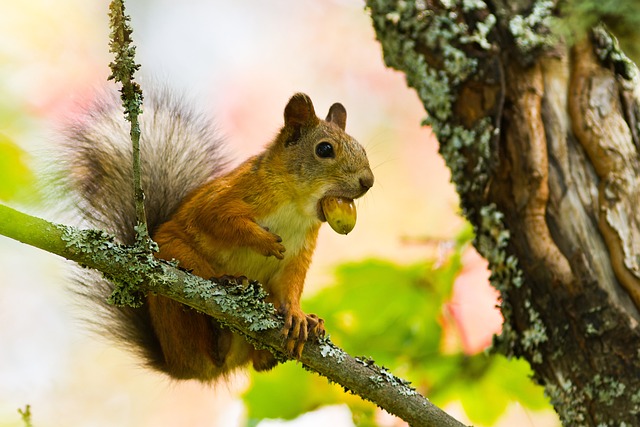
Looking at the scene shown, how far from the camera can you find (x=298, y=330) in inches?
82.1

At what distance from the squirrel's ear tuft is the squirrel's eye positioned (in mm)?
134

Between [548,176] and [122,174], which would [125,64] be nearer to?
[122,174]

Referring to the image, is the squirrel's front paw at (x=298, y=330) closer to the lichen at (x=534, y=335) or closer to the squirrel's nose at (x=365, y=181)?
the squirrel's nose at (x=365, y=181)

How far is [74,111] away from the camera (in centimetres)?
266

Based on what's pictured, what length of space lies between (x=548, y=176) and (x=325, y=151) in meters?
0.70

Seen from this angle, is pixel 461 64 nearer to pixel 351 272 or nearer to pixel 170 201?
pixel 351 272

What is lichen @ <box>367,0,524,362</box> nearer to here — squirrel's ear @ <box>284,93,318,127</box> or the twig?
squirrel's ear @ <box>284,93,318,127</box>

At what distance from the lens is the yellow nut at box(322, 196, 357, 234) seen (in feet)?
7.57

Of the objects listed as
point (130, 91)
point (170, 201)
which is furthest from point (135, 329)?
point (130, 91)

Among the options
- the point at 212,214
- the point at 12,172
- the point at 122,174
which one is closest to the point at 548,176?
the point at 212,214

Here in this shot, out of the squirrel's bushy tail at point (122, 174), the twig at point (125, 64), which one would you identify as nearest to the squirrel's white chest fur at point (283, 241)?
the squirrel's bushy tail at point (122, 174)

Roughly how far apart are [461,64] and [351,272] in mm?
822

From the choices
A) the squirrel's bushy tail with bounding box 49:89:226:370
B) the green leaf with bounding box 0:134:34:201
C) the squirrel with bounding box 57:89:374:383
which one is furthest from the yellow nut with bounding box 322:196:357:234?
the green leaf with bounding box 0:134:34:201

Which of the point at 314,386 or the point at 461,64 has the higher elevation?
the point at 461,64
